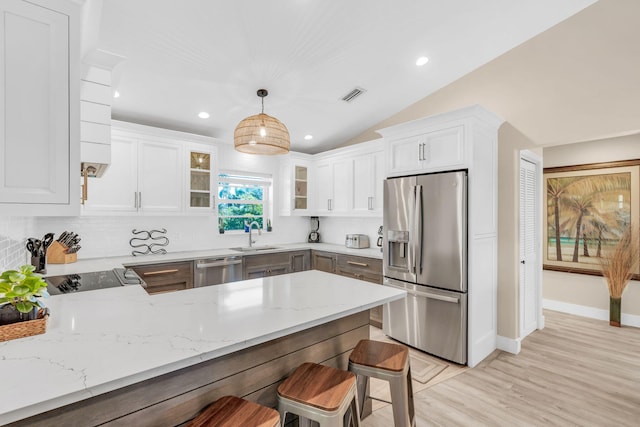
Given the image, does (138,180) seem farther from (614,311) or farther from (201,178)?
(614,311)

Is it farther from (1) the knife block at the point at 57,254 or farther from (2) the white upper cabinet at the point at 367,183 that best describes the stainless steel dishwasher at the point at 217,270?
(2) the white upper cabinet at the point at 367,183

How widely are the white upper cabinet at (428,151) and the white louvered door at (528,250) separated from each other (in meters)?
0.97

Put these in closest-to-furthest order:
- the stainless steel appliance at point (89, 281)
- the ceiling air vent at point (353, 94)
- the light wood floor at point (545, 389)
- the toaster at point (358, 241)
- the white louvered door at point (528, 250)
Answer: the stainless steel appliance at point (89, 281) → the light wood floor at point (545, 389) → the white louvered door at point (528, 250) → the ceiling air vent at point (353, 94) → the toaster at point (358, 241)

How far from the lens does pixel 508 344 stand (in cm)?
321

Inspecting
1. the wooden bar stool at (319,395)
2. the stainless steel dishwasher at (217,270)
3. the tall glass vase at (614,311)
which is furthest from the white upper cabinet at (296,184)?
the tall glass vase at (614,311)

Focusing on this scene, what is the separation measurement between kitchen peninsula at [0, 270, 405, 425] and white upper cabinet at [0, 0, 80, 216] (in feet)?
1.73

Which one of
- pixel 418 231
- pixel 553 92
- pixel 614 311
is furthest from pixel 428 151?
pixel 614 311

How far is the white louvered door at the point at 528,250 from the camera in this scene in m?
3.43

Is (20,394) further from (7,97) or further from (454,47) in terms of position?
(454,47)

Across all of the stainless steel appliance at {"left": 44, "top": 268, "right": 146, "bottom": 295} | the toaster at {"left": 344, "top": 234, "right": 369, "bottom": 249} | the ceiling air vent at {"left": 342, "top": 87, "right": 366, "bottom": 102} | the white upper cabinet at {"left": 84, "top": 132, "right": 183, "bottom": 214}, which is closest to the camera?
the stainless steel appliance at {"left": 44, "top": 268, "right": 146, "bottom": 295}

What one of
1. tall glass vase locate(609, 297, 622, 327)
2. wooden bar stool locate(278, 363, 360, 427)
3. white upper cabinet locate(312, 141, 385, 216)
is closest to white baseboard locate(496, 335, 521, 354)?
tall glass vase locate(609, 297, 622, 327)

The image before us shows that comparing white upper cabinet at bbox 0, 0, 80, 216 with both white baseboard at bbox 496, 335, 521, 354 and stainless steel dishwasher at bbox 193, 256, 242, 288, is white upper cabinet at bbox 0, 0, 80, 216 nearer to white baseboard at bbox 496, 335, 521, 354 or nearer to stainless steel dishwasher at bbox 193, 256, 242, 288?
stainless steel dishwasher at bbox 193, 256, 242, 288

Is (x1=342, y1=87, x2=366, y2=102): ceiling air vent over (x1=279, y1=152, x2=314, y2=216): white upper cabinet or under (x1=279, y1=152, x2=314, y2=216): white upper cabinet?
over

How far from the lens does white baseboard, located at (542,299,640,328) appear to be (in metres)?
3.83
